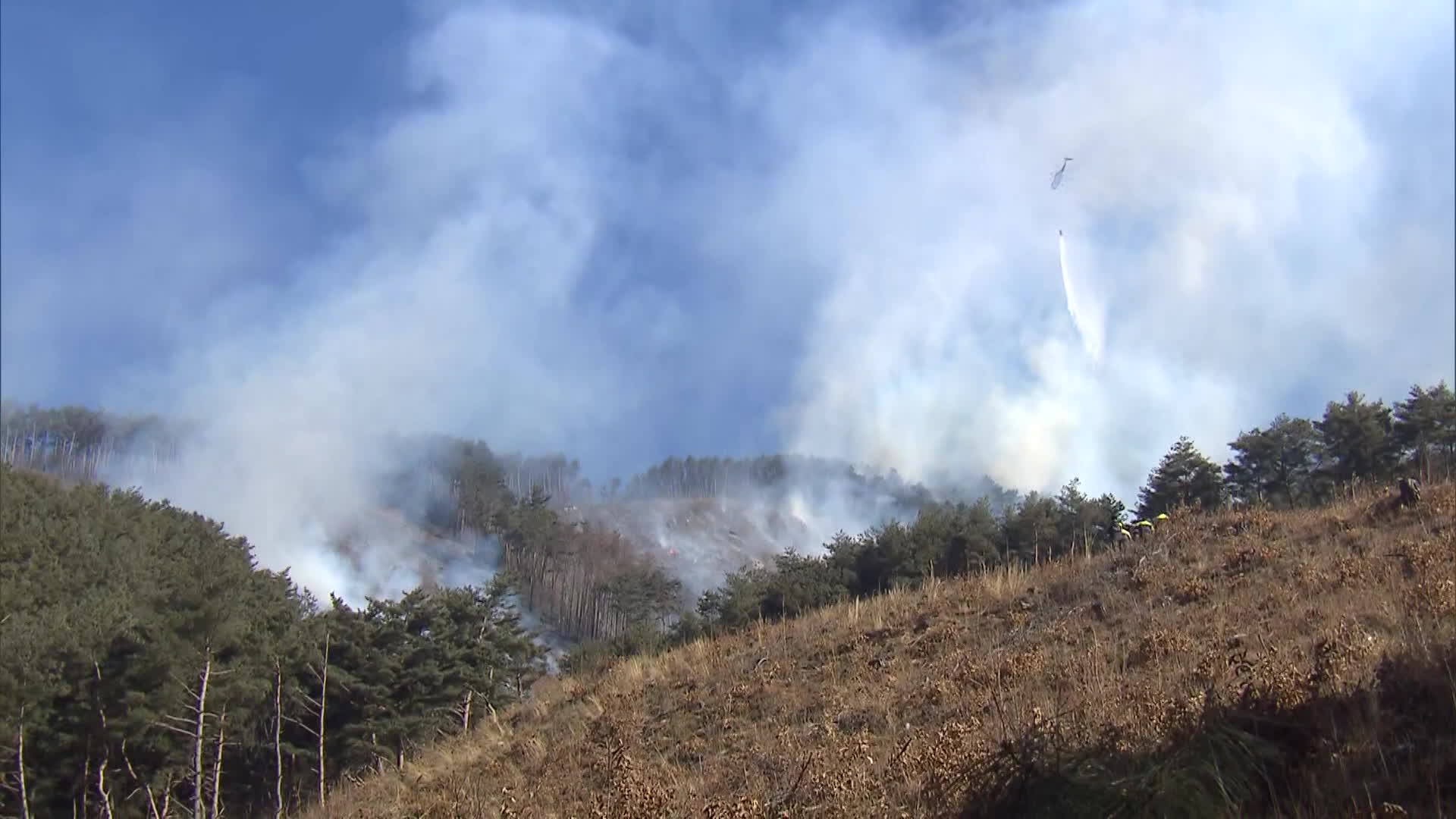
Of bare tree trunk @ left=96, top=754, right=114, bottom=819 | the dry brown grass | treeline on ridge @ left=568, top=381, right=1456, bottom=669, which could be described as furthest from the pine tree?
bare tree trunk @ left=96, top=754, right=114, bottom=819

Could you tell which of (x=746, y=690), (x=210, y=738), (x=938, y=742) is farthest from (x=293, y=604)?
(x=938, y=742)

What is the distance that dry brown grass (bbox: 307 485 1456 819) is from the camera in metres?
3.75

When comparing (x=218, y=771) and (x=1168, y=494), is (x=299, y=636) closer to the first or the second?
(x=218, y=771)

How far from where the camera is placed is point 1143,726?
4820 millimetres

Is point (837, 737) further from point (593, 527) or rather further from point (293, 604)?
point (593, 527)

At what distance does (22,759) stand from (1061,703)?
29.9 meters

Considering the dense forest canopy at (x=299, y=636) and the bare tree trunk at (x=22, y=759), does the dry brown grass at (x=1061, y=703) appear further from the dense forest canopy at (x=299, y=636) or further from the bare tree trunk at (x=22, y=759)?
the bare tree trunk at (x=22, y=759)

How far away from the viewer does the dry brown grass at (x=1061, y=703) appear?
3.75 metres

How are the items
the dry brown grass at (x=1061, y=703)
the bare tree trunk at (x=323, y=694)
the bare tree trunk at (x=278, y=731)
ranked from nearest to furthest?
the dry brown grass at (x=1061, y=703)
the bare tree trunk at (x=278, y=731)
the bare tree trunk at (x=323, y=694)

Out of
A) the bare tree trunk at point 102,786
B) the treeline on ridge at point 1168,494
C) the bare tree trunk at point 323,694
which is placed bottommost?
the bare tree trunk at point 102,786

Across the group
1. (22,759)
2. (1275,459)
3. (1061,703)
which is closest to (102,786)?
(22,759)

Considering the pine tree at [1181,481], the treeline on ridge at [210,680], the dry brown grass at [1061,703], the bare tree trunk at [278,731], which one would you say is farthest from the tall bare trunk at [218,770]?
the pine tree at [1181,481]

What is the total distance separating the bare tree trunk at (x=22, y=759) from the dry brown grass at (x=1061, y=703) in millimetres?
Result: 19624

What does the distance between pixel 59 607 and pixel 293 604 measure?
9132mm
